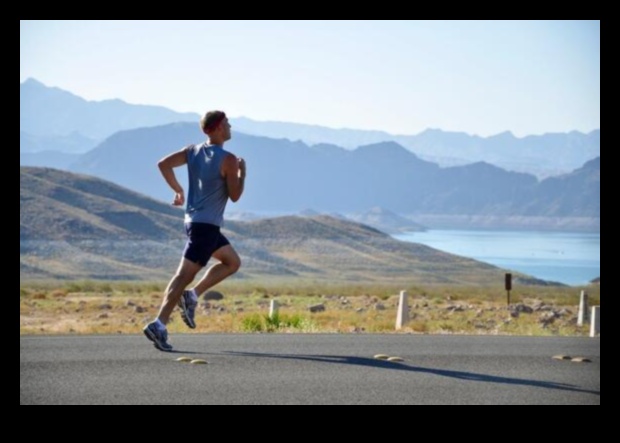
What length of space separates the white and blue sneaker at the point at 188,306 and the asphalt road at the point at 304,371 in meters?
0.33

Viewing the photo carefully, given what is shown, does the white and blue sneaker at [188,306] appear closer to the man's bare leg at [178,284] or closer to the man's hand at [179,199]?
the man's bare leg at [178,284]

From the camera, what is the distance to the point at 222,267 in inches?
440

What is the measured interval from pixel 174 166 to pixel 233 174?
0.78m

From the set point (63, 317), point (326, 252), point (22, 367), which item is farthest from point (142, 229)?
point (22, 367)

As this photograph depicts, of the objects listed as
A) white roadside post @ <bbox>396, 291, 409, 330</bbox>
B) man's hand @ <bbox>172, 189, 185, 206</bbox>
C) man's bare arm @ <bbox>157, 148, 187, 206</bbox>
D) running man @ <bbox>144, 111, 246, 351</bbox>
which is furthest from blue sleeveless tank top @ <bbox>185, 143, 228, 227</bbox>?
white roadside post @ <bbox>396, 291, 409, 330</bbox>

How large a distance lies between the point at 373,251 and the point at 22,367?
14028 cm

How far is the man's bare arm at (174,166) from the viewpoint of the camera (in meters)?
10.7

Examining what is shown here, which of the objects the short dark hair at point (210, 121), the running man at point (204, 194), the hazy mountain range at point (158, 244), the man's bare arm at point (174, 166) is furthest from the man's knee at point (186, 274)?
the hazy mountain range at point (158, 244)

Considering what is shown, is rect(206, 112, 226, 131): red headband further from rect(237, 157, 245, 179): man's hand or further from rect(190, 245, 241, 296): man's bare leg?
rect(190, 245, 241, 296): man's bare leg

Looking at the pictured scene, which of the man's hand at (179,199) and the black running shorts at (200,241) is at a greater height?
the man's hand at (179,199)

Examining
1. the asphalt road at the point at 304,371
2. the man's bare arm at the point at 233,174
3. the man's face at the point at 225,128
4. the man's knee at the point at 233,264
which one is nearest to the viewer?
the asphalt road at the point at 304,371

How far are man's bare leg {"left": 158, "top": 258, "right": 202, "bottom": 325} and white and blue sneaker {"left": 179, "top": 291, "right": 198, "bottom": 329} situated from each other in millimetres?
231

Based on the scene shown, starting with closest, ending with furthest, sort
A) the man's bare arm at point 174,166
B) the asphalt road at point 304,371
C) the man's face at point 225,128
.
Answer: the asphalt road at point 304,371
the man's face at point 225,128
the man's bare arm at point 174,166
